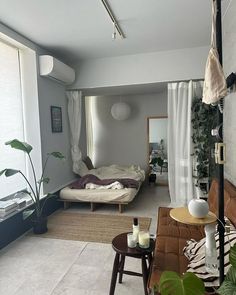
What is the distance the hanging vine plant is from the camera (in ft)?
12.4

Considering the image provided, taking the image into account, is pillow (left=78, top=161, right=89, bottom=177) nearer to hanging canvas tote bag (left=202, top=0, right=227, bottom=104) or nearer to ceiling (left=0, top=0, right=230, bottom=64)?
ceiling (left=0, top=0, right=230, bottom=64)

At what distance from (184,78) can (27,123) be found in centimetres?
271

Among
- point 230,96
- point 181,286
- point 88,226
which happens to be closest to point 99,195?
point 88,226

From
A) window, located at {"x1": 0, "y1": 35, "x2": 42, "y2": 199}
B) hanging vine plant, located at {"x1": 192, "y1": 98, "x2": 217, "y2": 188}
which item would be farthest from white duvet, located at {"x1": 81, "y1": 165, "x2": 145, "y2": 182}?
window, located at {"x1": 0, "y1": 35, "x2": 42, "y2": 199}

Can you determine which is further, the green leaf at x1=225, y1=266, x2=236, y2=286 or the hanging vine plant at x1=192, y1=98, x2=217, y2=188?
the hanging vine plant at x1=192, y1=98, x2=217, y2=188

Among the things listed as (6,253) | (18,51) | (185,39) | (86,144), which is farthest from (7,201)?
(185,39)

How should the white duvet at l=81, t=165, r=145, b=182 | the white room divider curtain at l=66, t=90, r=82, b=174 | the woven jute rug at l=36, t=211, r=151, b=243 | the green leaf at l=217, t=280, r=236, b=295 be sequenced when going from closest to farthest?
the green leaf at l=217, t=280, r=236, b=295 < the woven jute rug at l=36, t=211, r=151, b=243 < the white room divider curtain at l=66, t=90, r=82, b=174 < the white duvet at l=81, t=165, r=145, b=182

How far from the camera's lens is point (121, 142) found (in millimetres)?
6066

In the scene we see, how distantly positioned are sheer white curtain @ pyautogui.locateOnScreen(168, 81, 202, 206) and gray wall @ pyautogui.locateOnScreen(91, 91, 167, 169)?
1.70 metres

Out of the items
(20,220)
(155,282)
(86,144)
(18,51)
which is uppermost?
(18,51)

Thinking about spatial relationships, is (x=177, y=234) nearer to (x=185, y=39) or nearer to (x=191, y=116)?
(x=191, y=116)

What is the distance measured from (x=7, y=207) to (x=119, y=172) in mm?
2751

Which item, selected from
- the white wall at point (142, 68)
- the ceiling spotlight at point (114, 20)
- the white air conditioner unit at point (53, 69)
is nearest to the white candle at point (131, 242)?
the ceiling spotlight at point (114, 20)

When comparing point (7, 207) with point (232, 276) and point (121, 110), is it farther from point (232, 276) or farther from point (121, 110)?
point (121, 110)
